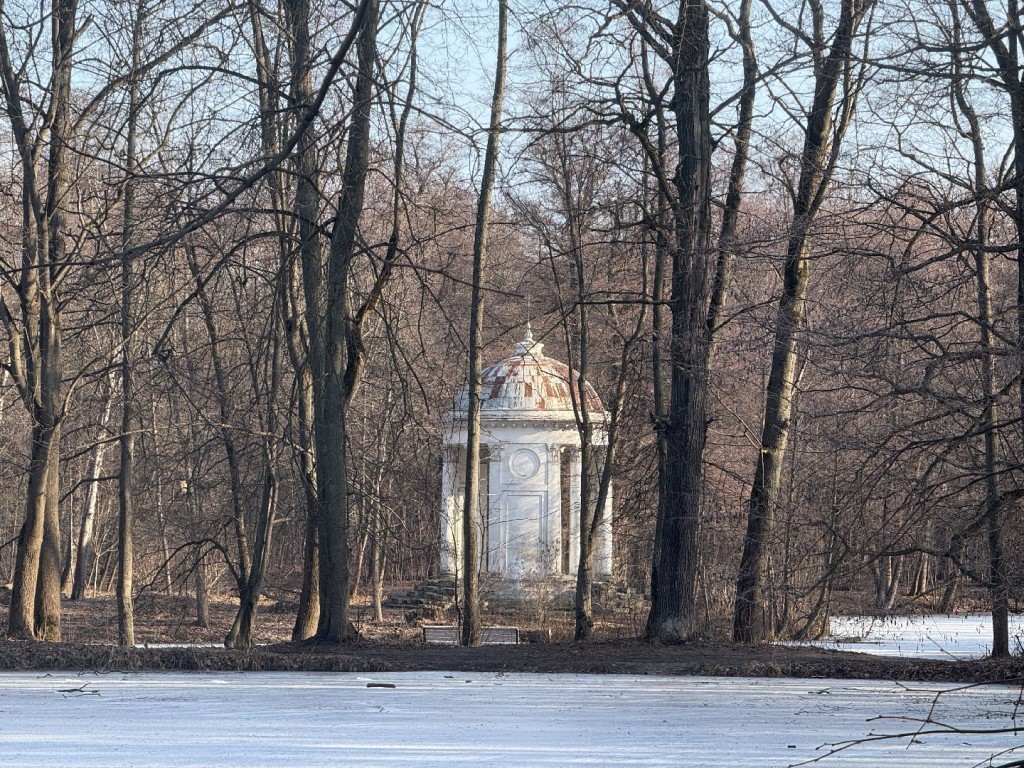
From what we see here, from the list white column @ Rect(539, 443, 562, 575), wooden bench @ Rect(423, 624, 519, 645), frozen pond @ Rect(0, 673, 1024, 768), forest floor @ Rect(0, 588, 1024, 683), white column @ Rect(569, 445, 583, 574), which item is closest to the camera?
frozen pond @ Rect(0, 673, 1024, 768)

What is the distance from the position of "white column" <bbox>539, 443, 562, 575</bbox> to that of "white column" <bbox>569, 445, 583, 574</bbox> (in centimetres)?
43

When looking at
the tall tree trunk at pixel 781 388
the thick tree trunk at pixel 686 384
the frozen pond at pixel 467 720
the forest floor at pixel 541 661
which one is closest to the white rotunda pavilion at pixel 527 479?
the tall tree trunk at pixel 781 388

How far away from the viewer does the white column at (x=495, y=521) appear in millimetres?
29234

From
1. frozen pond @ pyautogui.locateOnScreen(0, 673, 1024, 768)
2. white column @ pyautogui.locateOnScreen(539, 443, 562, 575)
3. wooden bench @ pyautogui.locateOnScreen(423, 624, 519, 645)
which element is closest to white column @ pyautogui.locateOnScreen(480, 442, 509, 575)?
white column @ pyautogui.locateOnScreen(539, 443, 562, 575)

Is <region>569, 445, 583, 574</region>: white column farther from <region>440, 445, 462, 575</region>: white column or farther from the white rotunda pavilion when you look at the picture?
<region>440, 445, 462, 575</region>: white column

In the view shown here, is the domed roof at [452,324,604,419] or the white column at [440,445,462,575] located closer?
the white column at [440,445,462,575]

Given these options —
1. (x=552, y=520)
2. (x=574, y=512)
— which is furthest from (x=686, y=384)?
(x=574, y=512)

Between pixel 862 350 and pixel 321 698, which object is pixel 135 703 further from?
pixel 862 350

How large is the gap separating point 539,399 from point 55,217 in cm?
1566

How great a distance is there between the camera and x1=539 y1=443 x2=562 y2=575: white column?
95.5ft

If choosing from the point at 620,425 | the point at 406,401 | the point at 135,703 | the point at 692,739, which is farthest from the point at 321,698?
the point at 620,425

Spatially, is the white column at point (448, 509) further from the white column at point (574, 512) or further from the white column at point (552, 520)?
the white column at point (574, 512)

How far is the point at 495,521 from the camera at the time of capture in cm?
2886

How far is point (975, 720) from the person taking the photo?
6371 mm
